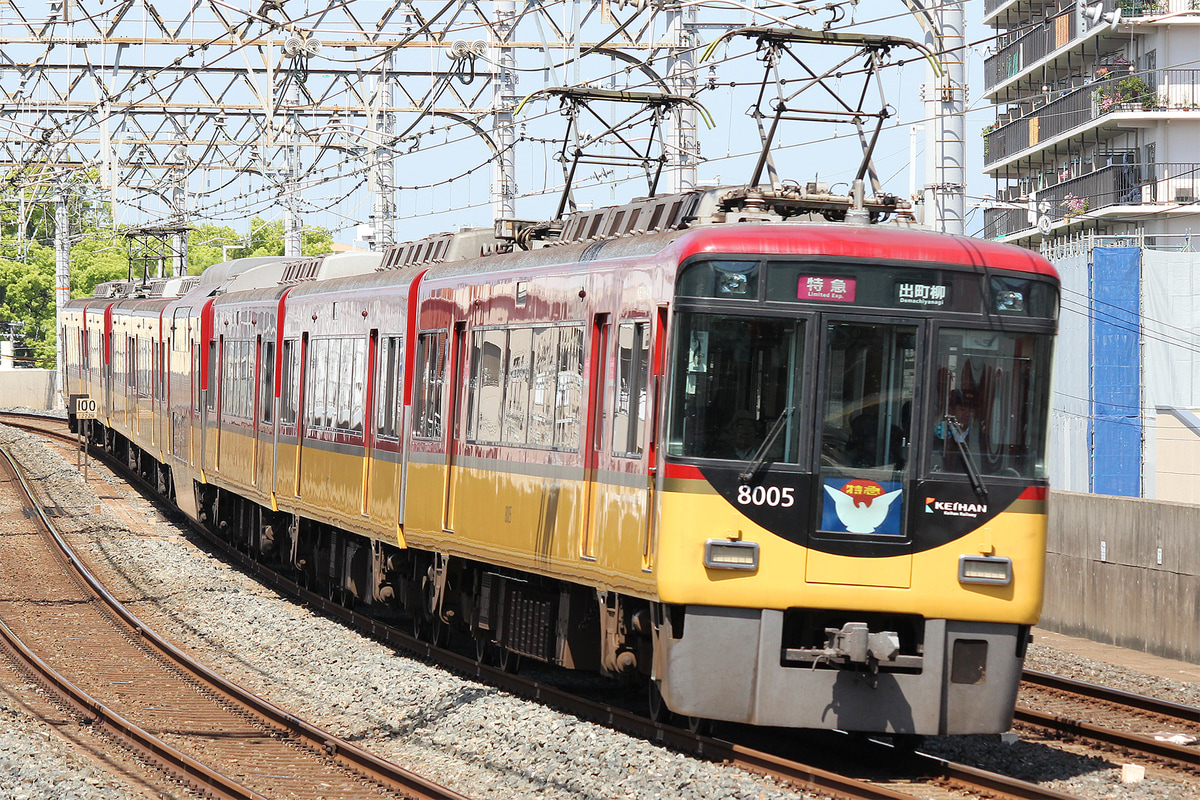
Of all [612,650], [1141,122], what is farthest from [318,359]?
[1141,122]

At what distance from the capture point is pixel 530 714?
11.4 metres

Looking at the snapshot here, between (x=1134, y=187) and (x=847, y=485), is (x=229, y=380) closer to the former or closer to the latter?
(x=847, y=485)

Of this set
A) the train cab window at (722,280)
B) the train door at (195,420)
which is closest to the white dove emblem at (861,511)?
the train cab window at (722,280)

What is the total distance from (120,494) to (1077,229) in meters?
27.2

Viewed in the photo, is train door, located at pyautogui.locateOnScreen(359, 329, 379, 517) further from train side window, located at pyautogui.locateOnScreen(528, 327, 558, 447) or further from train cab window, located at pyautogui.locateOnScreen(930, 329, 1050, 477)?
train cab window, located at pyautogui.locateOnScreen(930, 329, 1050, 477)

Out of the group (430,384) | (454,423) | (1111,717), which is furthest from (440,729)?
(1111,717)

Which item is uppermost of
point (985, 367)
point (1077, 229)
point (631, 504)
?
point (1077, 229)

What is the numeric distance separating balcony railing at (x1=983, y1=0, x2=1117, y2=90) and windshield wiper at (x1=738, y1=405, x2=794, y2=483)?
37.5m

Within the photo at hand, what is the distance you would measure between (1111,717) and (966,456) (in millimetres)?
3574

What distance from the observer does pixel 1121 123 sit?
43125 mm

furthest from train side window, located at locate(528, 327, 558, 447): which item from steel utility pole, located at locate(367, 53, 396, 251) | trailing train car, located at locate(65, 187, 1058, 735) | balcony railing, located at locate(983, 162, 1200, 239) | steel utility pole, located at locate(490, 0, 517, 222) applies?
balcony railing, located at locate(983, 162, 1200, 239)

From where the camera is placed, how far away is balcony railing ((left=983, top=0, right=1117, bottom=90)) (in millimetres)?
47781

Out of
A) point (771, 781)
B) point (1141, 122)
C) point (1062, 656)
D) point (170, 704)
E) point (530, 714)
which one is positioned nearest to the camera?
point (771, 781)

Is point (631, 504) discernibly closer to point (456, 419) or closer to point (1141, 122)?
point (456, 419)
